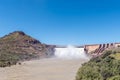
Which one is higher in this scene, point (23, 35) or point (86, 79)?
point (23, 35)

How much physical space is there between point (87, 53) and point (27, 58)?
88.8 feet

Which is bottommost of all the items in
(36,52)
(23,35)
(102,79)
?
(102,79)

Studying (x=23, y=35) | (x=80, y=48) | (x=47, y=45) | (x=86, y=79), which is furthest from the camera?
(x=23, y=35)

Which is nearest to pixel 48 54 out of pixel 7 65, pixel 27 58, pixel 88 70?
pixel 27 58

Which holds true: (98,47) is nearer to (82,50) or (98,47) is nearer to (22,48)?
(82,50)

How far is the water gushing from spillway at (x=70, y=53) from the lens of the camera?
136 m

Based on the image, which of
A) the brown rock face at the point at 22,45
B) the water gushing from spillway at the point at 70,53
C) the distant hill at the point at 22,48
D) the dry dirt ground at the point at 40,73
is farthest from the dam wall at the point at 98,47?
the dry dirt ground at the point at 40,73

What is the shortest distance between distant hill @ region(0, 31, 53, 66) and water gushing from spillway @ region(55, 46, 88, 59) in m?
4.56

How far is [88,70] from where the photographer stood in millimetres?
55875

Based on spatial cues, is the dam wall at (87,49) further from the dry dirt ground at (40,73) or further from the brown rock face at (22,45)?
the dry dirt ground at (40,73)

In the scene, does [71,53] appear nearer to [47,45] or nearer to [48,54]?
[48,54]

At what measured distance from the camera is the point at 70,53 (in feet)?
456

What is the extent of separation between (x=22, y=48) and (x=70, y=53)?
24.5m

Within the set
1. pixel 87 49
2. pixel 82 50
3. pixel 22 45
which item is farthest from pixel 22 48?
pixel 87 49
